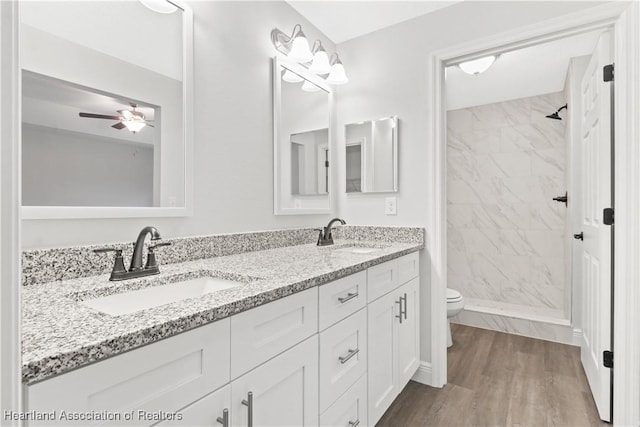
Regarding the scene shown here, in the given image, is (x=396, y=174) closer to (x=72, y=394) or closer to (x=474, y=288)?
(x=72, y=394)

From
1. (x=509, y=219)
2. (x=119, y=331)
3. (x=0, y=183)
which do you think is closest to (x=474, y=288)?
(x=509, y=219)

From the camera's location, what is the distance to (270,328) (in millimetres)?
905

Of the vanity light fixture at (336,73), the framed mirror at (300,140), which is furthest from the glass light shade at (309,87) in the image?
the vanity light fixture at (336,73)

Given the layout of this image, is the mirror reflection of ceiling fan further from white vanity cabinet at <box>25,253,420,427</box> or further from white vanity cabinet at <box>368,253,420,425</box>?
white vanity cabinet at <box>368,253,420,425</box>

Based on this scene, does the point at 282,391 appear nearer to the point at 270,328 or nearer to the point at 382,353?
the point at 270,328

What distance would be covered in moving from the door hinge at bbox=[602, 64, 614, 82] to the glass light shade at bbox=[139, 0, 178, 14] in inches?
80.6

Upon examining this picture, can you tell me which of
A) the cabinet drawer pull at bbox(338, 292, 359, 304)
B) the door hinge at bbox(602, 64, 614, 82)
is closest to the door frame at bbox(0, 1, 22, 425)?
the cabinet drawer pull at bbox(338, 292, 359, 304)

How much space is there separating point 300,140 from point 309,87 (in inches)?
14.6

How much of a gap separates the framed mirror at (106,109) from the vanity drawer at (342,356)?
0.82 metres

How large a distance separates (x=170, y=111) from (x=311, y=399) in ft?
4.05

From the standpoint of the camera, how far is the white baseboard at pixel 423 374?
6.65 feet

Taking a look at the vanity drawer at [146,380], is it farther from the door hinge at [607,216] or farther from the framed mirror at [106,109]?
the door hinge at [607,216]

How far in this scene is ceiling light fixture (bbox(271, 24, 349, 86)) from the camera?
1.90m

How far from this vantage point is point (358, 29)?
225cm
